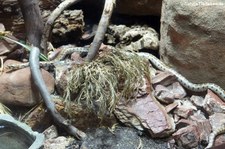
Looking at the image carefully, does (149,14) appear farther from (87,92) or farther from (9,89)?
(9,89)

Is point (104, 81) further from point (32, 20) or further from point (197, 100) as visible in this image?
point (32, 20)

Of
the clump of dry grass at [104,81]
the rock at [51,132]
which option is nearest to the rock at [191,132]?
the clump of dry grass at [104,81]

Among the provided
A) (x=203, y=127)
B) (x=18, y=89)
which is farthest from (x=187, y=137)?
(x=18, y=89)

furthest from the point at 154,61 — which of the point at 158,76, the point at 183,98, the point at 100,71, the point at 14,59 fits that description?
the point at 14,59

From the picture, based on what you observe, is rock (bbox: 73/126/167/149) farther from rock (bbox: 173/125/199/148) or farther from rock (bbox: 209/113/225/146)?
rock (bbox: 209/113/225/146)

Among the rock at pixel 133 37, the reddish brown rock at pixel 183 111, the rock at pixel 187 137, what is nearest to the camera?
the rock at pixel 187 137

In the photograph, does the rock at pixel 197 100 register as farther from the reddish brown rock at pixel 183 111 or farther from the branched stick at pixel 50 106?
the branched stick at pixel 50 106
